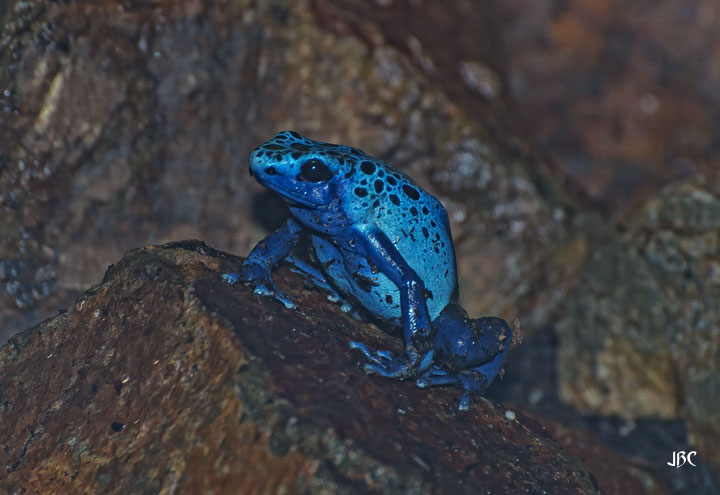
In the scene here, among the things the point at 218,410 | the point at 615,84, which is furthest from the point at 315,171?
the point at 615,84

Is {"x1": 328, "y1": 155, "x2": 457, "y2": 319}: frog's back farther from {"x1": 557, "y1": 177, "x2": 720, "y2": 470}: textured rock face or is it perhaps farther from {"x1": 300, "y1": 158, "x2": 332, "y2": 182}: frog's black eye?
{"x1": 557, "y1": 177, "x2": 720, "y2": 470}: textured rock face

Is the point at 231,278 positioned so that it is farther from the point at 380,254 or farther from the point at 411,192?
the point at 411,192

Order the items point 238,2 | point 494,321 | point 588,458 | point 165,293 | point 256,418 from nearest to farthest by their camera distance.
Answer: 1. point 256,418
2. point 165,293
3. point 494,321
4. point 588,458
5. point 238,2

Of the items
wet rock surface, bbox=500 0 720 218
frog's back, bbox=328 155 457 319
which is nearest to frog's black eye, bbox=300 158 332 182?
frog's back, bbox=328 155 457 319

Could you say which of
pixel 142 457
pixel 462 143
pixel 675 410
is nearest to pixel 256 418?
pixel 142 457

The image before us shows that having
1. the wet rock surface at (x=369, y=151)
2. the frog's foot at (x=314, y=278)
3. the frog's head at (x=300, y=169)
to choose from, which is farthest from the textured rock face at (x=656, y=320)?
the frog's head at (x=300, y=169)

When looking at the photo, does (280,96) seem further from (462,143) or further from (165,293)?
(165,293)

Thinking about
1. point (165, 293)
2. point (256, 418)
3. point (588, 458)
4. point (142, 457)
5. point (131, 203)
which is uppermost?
point (131, 203)
